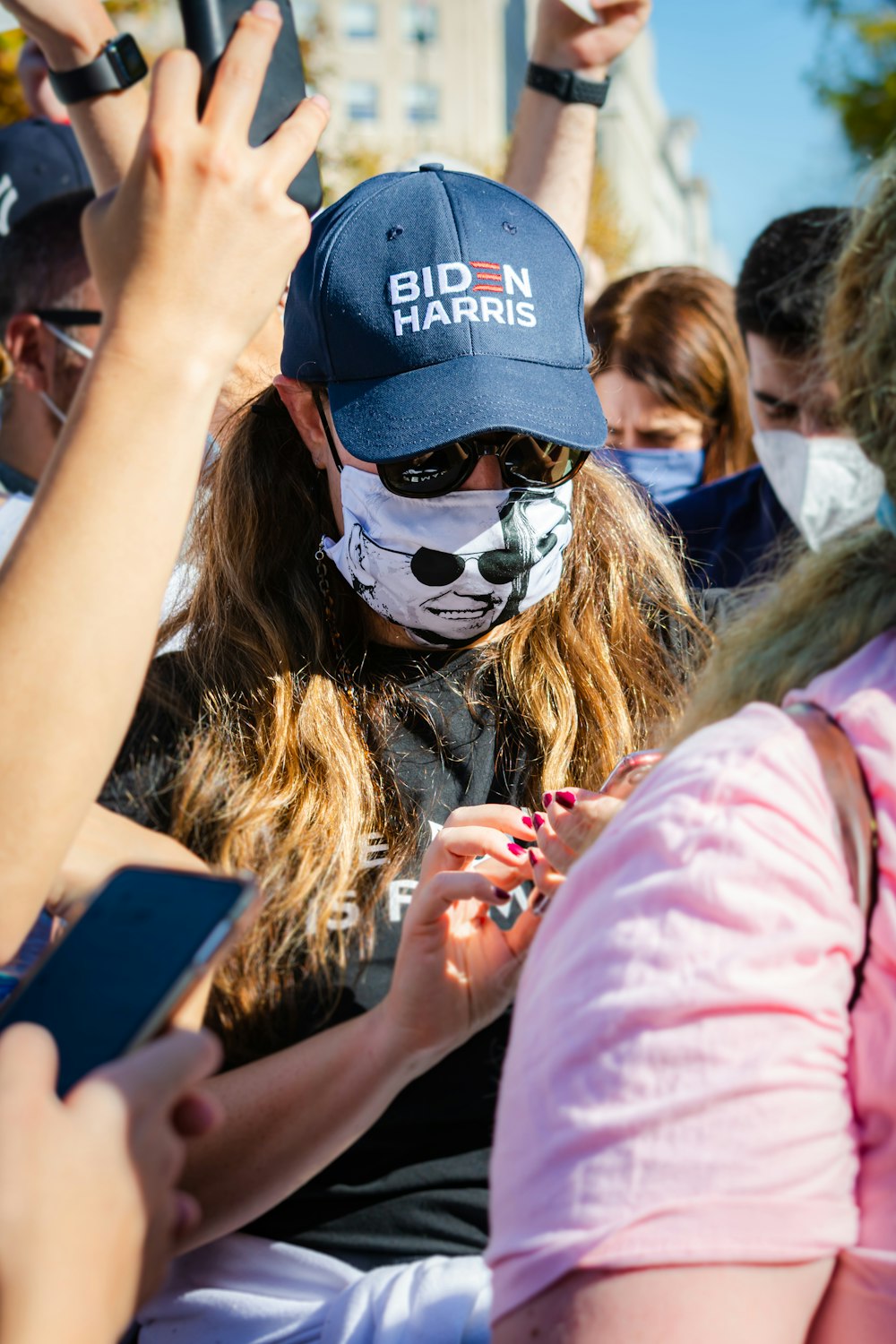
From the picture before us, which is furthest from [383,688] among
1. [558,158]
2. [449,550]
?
[558,158]

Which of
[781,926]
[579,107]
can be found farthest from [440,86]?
[781,926]

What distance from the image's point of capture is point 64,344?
3.31 meters

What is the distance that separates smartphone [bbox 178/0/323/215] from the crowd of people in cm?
14

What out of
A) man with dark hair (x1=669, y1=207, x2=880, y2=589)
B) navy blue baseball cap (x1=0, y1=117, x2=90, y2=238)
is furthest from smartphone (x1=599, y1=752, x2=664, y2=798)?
navy blue baseball cap (x1=0, y1=117, x2=90, y2=238)

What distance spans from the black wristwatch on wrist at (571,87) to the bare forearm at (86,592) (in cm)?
268

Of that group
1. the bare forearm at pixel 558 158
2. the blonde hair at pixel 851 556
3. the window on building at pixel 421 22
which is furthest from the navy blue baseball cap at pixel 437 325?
the window on building at pixel 421 22

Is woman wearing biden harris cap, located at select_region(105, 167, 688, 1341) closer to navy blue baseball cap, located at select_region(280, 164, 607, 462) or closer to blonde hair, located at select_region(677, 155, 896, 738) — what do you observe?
navy blue baseball cap, located at select_region(280, 164, 607, 462)

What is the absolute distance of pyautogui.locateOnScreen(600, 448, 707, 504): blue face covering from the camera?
4320 mm

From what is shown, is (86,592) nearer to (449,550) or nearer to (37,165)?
(449,550)

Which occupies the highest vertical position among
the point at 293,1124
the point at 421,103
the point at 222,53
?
the point at 222,53

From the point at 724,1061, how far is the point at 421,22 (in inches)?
2094

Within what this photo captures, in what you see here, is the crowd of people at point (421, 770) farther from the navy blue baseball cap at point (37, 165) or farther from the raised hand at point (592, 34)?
the navy blue baseball cap at point (37, 165)

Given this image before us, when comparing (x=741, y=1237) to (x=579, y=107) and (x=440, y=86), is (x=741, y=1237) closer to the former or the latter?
(x=579, y=107)

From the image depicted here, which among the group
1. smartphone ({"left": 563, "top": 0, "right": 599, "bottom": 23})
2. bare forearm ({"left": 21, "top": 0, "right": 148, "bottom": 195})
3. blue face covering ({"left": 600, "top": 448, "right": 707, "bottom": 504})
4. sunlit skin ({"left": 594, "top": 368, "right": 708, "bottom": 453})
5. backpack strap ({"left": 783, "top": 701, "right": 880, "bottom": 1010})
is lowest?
blue face covering ({"left": 600, "top": 448, "right": 707, "bottom": 504})
